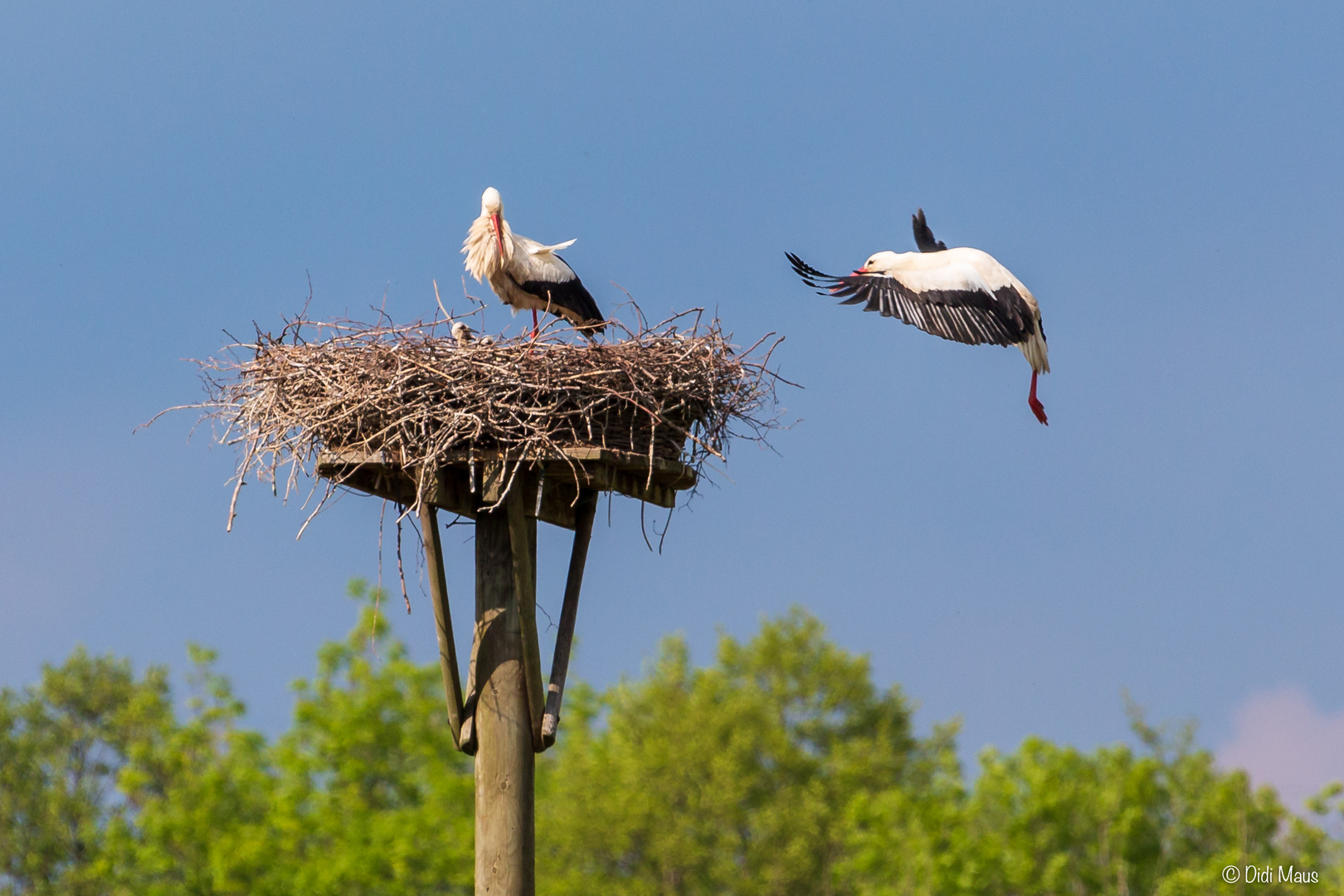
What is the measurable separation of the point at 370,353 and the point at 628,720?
22753 millimetres

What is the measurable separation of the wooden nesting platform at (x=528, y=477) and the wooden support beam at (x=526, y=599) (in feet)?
0.23

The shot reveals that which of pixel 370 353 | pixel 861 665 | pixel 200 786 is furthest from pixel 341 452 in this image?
pixel 861 665

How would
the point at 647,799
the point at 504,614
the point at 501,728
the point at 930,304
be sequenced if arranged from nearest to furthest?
1. the point at 501,728
2. the point at 504,614
3. the point at 930,304
4. the point at 647,799

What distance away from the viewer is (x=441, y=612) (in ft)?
20.1

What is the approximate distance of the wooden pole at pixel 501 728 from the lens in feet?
19.1

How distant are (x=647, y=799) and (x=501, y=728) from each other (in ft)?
64.7

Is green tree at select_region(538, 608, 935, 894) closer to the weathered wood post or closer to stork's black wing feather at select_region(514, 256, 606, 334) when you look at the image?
stork's black wing feather at select_region(514, 256, 606, 334)

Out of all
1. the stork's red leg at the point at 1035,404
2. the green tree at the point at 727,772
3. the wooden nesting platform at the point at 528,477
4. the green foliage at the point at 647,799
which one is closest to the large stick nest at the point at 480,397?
the wooden nesting platform at the point at 528,477

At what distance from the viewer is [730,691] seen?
28.7 metres

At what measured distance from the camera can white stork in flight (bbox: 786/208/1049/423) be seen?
28.7 ft

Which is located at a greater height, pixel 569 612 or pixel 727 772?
pixel 727 772

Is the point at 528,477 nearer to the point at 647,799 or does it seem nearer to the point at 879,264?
the point at 879,264

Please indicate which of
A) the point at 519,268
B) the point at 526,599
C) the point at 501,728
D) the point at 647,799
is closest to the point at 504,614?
the point at 526,599

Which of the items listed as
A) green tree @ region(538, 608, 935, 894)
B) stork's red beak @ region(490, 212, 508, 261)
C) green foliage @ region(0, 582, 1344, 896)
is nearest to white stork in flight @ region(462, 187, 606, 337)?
stork's red beak @ region(490, 212, 508, 261)
